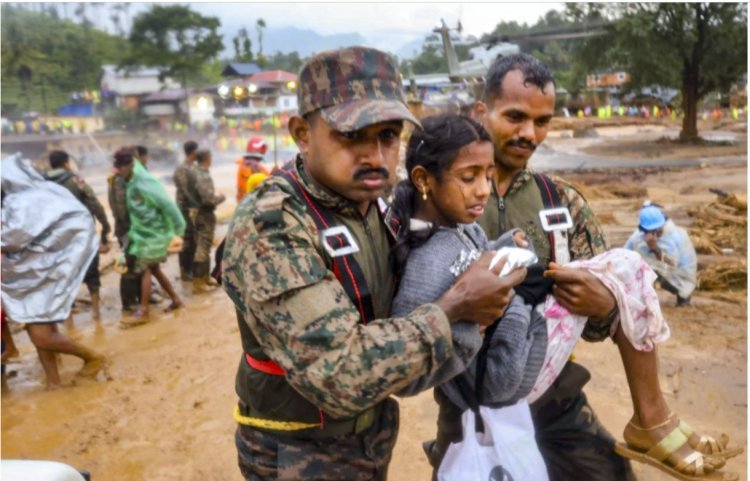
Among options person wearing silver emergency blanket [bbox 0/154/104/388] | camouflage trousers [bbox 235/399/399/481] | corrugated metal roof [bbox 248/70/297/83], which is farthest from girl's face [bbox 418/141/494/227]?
corrugated metal roof [bbox 248/70/297/83]

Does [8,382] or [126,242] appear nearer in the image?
[8,382]

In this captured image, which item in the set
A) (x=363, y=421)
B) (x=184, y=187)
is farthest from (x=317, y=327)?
(x=184, y=187)

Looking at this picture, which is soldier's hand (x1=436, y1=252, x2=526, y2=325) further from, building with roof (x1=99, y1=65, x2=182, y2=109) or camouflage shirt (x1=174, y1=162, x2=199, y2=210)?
building with roof (x1=99, y1=65, x2=182, y2=109)

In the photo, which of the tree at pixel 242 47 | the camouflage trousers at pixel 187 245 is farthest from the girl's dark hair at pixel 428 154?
the tree at pixel 242 47

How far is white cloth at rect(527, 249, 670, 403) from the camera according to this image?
202 cm

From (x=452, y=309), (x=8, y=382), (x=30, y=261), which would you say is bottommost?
(x=8, y=382)

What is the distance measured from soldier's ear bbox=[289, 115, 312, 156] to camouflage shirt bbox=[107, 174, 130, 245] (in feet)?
19.0

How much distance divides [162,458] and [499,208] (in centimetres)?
283

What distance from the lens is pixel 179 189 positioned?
844 centimetres

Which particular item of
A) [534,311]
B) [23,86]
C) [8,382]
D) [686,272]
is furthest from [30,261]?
[23,86]

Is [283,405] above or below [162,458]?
above

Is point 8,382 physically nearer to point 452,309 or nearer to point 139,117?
point 452,309

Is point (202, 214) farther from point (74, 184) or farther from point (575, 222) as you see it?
point (575, 222)

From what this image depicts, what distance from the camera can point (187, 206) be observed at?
8.38 m
